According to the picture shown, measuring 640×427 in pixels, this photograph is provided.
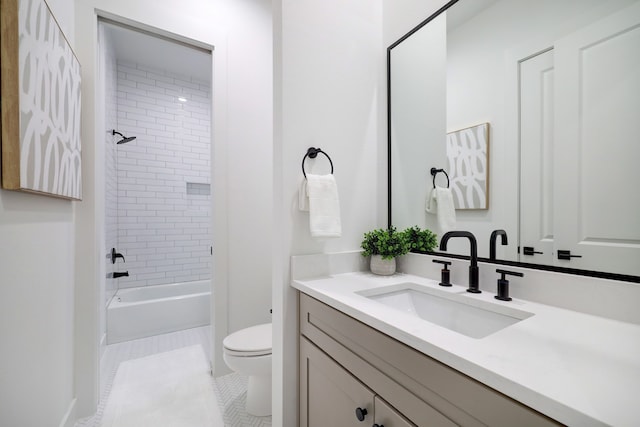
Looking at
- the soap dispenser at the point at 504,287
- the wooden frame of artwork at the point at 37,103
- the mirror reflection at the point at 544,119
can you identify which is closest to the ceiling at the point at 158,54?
the wooden frame of artwork at the point at 37,103

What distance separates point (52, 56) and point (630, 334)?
2.20 metres

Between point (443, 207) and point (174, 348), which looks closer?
point (443, 207)

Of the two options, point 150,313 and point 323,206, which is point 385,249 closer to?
point 323,206

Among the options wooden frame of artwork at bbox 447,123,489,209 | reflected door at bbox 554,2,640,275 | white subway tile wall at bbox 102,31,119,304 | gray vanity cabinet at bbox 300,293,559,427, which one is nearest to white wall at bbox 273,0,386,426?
gray vanity cabinet at bbox 300,293,559,427

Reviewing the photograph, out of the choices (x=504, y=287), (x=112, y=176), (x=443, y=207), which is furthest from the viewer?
(x=112, y=176)

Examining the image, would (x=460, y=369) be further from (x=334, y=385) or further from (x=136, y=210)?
(x=136, y=210)

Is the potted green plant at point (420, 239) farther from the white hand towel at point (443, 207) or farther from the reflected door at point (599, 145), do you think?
the reflected door at point (599, 145)

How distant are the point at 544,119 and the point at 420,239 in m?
0.64

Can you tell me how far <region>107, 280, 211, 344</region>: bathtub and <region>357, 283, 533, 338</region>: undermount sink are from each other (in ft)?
8.14

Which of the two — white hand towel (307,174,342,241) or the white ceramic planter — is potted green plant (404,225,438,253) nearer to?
the white ceramic planter

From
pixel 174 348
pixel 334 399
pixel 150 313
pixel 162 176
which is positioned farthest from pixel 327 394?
pixel 162 176

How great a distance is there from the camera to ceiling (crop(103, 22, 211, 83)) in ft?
8.99

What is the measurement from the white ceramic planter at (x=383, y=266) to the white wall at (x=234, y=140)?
3.71ft

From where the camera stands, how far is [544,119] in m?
0.93
